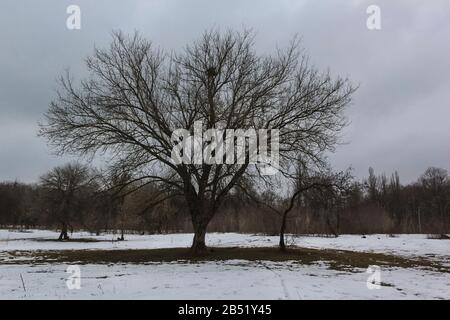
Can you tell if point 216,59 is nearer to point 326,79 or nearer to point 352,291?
point 326,79

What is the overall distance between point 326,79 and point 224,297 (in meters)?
16.0

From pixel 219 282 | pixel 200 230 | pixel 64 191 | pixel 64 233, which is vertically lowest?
pixel 219 282

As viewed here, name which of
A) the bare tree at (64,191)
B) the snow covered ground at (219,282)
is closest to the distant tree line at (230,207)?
the bare tree at (64,191)

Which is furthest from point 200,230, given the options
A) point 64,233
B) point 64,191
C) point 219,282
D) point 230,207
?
point 64,233

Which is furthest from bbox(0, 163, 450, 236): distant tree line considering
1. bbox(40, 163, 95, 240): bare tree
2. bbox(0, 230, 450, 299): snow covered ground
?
bbox(0, 230, 450, 299): snow covered ground

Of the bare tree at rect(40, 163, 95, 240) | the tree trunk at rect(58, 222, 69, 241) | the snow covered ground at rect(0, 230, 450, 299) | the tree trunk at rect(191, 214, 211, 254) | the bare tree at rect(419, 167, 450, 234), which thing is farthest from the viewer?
the bare tree at rect(419, 167, 450, 234)

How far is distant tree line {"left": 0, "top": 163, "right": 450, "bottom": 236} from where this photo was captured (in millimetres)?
26156

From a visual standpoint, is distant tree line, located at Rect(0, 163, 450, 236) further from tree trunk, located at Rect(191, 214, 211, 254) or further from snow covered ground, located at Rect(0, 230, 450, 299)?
snow covered ground, located at Rect(0, 230, 450, 299)

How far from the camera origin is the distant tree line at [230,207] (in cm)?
2616

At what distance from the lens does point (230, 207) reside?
30234mm

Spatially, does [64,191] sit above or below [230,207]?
above

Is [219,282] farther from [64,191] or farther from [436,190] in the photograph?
[436,190]
